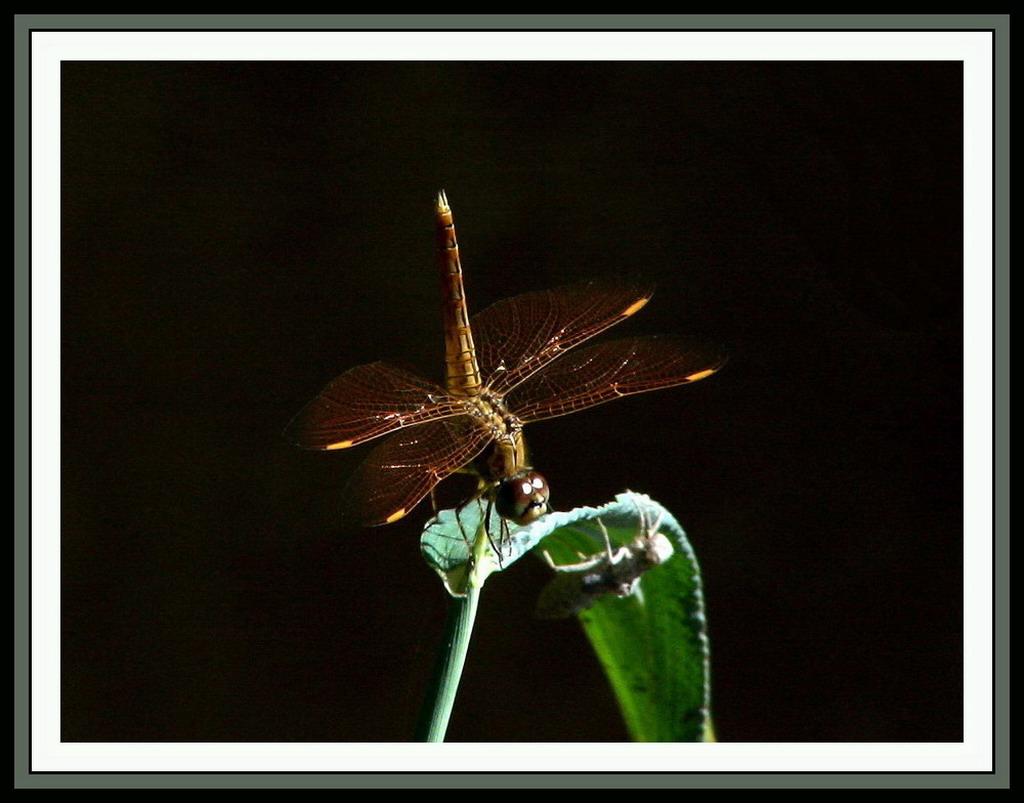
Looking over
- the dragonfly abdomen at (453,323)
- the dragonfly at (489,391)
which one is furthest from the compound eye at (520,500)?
the dragonfly abdomen at (453,323)

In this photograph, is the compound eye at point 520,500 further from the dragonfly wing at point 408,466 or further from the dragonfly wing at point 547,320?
the dragonfly wing at point 547,320

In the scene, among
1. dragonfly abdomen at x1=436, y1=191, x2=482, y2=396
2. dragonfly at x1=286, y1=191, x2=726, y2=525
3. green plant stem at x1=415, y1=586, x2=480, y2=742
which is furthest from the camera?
dragonfly abdomen at x1=436, y1=191, x2=482, y2=396

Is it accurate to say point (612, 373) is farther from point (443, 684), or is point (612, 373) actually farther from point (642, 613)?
point (443, 684)

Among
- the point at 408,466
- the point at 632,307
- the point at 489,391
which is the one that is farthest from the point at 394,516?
the point at 632,307

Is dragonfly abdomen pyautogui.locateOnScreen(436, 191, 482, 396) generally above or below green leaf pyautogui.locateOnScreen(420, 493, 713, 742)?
above

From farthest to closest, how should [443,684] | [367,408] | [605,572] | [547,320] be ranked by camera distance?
[547,320], [367,408], [605,572], [443,684]

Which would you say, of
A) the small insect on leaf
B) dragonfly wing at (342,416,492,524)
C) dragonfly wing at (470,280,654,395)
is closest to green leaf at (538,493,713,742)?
the small insect on leaf

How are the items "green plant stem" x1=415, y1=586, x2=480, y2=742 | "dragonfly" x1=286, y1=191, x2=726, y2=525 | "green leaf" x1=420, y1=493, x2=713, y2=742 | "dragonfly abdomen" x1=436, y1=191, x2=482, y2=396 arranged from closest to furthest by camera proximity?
"green plant stem" x1=415, y1=586, x2=480, y2=742
"green leaf" x1=420, y1=493, x2=713, y2=742
"dragonfly" x1=286, y1=191, x2=726, y2=525
"dragonfly abdomen" x1=436, y1=191, x2=482, y2=396

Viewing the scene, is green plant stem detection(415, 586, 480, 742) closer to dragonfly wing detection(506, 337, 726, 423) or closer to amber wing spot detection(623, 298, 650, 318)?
dragonfly wing detection(506, 337, 726, 423)

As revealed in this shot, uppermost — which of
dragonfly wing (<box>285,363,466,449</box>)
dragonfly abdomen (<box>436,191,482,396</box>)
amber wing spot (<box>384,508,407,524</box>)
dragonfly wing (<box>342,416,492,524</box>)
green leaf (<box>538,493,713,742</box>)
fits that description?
dragonfly abdomen (<box>436,191,482,396</box>)
